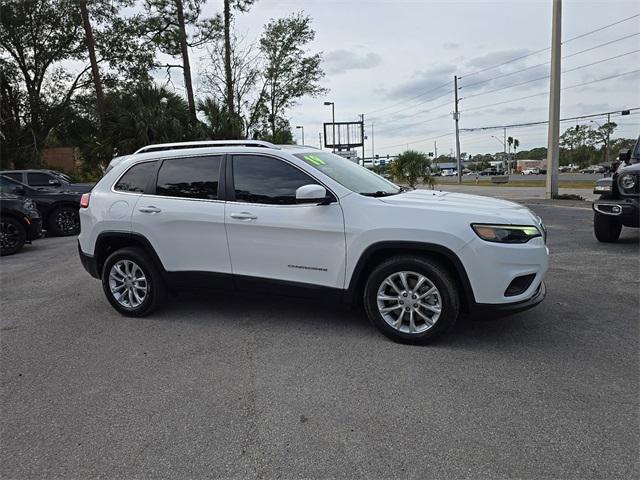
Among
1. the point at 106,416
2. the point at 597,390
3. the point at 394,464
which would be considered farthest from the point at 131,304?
the point at 597,390

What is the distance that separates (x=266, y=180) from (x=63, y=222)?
9.66 m

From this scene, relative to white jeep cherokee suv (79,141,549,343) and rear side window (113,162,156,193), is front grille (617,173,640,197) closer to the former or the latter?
white jeep cherokee suv (79,141,549,343)

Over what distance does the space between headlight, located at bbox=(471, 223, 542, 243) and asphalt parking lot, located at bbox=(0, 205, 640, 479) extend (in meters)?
0.90

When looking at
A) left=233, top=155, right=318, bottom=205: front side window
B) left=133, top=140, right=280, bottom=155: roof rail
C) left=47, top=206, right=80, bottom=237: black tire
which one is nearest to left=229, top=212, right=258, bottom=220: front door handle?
left=233, top=155, right=318, bottom=205: front side window

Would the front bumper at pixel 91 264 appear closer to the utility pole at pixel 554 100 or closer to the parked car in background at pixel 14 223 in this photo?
the parked car in background at pixel 14 223

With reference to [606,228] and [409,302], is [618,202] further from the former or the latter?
[409,302]

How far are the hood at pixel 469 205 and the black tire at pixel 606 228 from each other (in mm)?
4824

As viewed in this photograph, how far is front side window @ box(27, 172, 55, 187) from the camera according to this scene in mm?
12012

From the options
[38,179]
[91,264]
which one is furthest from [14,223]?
[91,264]

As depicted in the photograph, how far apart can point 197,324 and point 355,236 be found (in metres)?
1.86

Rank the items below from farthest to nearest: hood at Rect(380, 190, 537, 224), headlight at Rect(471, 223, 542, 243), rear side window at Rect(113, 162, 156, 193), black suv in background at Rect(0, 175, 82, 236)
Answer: black suv in background at Rect(0, 175, 82, 236) < rear side window at Rect(113, 162, 156, 193) < hood at Rect(380, 190, 537, 224) < headlight at Rect(471, 223, 542, 243)

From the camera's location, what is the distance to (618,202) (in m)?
7.46

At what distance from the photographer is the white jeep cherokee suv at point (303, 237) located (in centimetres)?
374

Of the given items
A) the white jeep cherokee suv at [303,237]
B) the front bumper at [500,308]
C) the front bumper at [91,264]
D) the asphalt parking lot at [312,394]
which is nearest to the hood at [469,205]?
the white jeep cherokee suv at [303,237]
